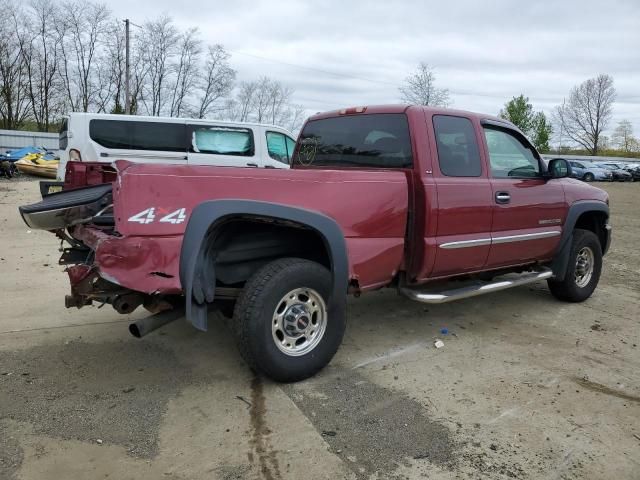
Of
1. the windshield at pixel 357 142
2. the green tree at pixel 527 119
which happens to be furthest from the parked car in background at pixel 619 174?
the windshield at pixel 357 142

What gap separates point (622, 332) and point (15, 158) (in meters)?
29.7

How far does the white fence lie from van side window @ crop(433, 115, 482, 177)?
35959 millimetres

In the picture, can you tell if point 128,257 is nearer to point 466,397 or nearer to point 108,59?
point 466,397

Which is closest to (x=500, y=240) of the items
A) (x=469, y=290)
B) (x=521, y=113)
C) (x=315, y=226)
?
(x=469, y=290)

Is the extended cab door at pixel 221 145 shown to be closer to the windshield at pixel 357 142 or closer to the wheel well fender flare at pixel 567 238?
the windshield at pixel 357 142

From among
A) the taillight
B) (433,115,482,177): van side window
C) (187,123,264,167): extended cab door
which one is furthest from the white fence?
(433,115,482,177): van side window

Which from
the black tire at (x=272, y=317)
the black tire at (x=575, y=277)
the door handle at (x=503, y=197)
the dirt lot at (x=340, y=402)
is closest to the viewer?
the dirt lot at (x=340, y=402)

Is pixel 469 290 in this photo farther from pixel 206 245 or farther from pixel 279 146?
pixel 279 146

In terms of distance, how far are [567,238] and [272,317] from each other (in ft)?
12.0

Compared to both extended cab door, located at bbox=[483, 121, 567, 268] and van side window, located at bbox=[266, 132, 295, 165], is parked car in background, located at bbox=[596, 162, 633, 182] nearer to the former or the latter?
van side window, located at bbox=[266, 132, 295, 165]

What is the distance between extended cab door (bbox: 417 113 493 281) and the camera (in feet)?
13.9

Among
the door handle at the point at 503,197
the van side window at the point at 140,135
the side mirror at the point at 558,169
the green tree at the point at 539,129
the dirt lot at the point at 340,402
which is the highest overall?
the green tree at the point at 539,129

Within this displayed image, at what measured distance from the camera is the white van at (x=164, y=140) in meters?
11.1

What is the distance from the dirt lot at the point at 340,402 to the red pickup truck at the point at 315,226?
44 cm
